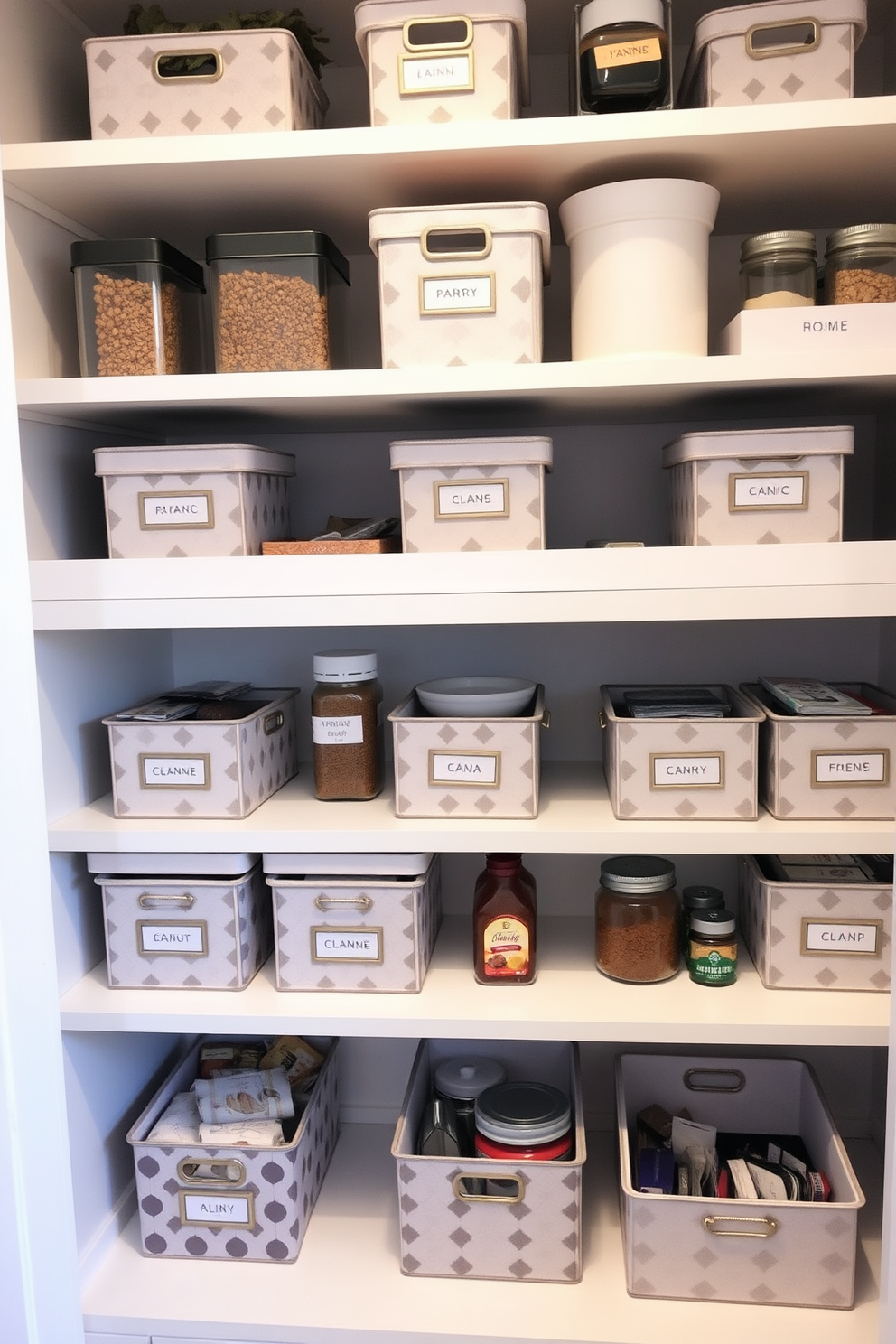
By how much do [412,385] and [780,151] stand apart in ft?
1.77

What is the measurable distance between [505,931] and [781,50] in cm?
117

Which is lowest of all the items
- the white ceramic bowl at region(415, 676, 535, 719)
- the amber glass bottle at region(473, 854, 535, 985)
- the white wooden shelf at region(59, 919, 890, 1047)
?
the white wooden shelf at region(59, 919, 890, 1047)

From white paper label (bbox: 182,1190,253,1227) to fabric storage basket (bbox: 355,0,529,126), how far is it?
145 centimetres

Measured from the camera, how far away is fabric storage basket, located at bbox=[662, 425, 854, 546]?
4.19ft

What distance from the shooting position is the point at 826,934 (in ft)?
4.45

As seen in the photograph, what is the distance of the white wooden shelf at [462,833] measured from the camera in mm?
1302

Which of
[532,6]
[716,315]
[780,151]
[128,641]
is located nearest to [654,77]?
[780,151]

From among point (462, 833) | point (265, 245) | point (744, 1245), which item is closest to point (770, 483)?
point (462, 833)

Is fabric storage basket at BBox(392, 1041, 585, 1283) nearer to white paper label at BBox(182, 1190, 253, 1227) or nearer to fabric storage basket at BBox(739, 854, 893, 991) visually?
white paper label at BBox(182, 1190, 253, 1227)

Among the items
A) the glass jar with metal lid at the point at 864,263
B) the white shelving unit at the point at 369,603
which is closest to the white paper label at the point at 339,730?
the white shelving unit at the point at 369,603

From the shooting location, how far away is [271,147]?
4.09 ft

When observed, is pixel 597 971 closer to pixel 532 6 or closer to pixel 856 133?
pixel 856 133

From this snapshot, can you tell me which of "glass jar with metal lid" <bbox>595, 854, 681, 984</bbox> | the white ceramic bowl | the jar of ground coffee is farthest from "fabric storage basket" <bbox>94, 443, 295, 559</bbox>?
"glass jar with metal lid" <bbox>595, 854, 681, 984</bbox>

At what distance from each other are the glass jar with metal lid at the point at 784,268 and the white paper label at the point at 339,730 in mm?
775
